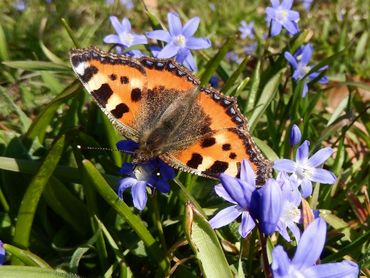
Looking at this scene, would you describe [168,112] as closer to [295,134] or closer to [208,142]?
[208,142]

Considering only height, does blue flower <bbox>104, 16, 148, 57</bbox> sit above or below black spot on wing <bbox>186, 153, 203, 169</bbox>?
above

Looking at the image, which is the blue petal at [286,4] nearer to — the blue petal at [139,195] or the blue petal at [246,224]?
the blue petal at [139,195]

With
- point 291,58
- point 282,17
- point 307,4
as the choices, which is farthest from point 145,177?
point 307,4

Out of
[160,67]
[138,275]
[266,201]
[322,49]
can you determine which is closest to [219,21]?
[322,49]

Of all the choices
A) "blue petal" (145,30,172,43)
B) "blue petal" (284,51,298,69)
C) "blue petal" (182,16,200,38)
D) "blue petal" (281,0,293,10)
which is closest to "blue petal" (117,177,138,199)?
"blue petal" (145,30,172,43)

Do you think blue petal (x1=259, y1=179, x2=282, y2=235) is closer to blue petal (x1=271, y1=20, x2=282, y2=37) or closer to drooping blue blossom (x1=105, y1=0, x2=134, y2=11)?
blue petal (x1=271, y1=20, x2=282, y2=37)

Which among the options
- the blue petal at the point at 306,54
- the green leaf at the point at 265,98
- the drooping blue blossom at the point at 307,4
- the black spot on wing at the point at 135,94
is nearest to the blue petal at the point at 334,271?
the black spot on wing at the point at 135,94
